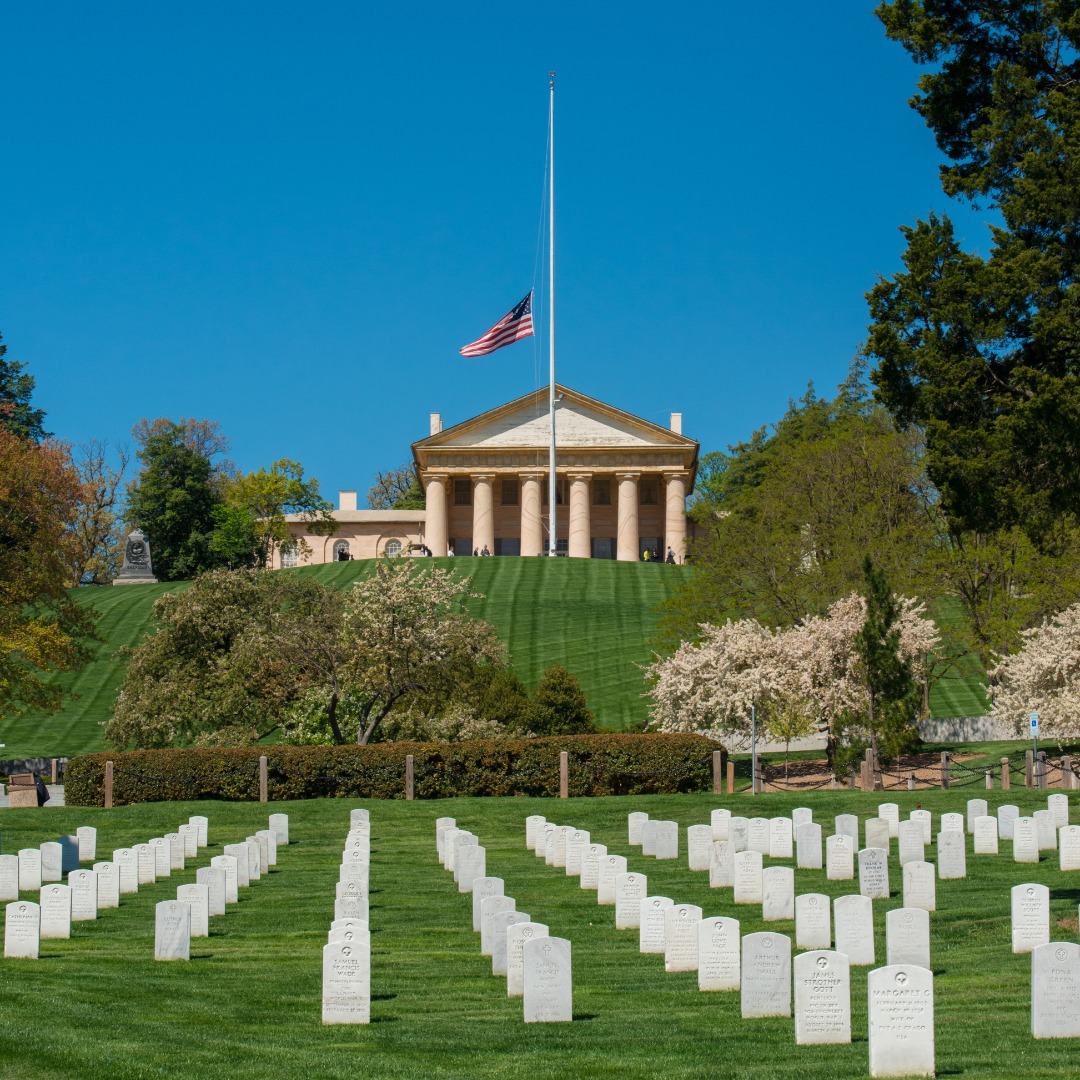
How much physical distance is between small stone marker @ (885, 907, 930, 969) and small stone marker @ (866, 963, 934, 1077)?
12.6ft

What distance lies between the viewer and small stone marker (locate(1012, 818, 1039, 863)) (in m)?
22.9

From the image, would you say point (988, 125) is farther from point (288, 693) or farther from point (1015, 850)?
point (288, 693)

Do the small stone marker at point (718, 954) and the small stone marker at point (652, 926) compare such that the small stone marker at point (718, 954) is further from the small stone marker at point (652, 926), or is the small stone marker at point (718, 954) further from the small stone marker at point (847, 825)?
the small stone marker at point (847, 825)

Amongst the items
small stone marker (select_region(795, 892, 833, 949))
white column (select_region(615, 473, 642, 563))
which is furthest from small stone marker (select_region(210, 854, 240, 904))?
white column (select_region(615, 473, 642, 563))

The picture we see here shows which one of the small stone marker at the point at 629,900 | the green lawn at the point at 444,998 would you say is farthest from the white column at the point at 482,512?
the small stone marker at the point at 629,900

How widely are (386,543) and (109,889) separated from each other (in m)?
88.7

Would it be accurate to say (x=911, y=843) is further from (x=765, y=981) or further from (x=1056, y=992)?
(x=1056, y=992)

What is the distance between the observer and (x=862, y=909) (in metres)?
14.7

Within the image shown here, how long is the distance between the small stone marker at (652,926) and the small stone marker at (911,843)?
23.9ft

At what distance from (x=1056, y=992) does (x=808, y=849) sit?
1219 cm

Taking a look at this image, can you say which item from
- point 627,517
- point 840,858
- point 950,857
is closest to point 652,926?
point 840,858

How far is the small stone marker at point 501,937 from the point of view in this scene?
14984 mm

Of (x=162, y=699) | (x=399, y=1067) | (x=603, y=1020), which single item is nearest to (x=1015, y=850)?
(x=603, y=1020)

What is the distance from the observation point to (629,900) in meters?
17.9
